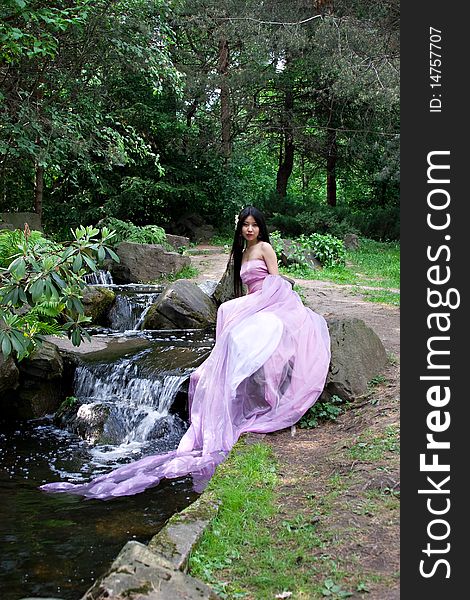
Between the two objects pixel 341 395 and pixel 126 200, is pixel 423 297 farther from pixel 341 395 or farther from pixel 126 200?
→ pixel 126 200

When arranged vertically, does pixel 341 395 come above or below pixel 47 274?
below

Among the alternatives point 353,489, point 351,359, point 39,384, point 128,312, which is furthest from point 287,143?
point 353,489

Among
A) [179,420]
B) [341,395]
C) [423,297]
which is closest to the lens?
[423,297]

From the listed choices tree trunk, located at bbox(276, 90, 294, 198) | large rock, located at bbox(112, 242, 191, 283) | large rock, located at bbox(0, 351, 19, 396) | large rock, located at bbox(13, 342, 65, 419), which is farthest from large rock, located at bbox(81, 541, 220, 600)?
tree trunk, located at bbox(276, 90, 294, 198)

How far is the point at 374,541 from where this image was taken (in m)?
3.51

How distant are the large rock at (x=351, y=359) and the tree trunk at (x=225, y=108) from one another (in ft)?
52.4

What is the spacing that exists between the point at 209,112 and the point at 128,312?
539 inches

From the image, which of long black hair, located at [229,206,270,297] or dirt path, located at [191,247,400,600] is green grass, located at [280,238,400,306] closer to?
long black hair, located at [229,206,270,297]

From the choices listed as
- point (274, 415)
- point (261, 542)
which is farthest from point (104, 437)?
point (261, 542)

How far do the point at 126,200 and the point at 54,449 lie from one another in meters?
13.7

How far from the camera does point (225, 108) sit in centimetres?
2220

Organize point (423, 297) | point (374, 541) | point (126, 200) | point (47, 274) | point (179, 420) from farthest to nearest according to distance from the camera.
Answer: point (126, 200) → point (179, 420) → point (47, 274) → point (423, 297) → point (374, 541)

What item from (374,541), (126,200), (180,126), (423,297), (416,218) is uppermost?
(180,126)

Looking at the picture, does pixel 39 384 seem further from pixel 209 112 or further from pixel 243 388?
pixel 209 112
